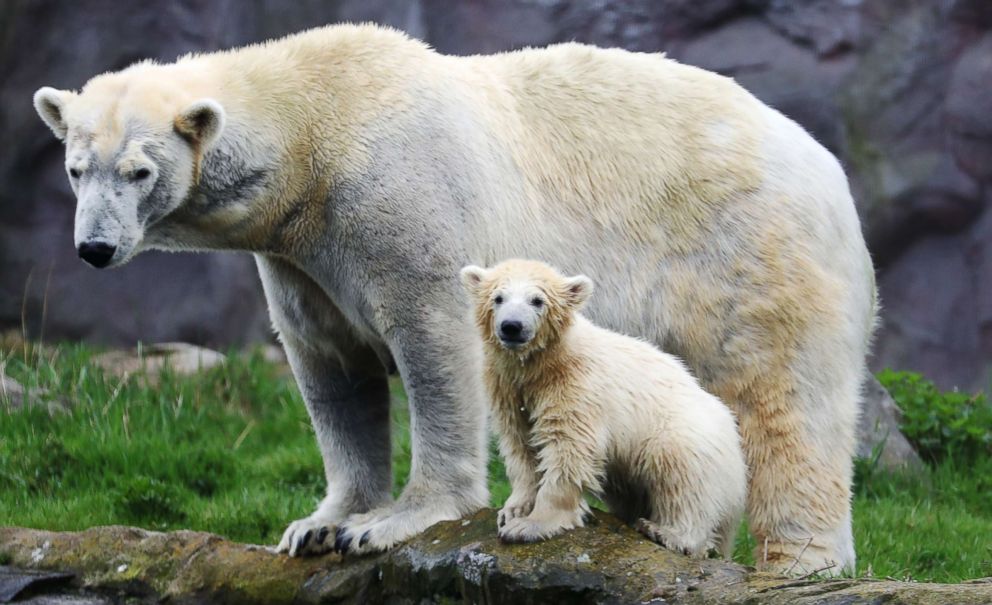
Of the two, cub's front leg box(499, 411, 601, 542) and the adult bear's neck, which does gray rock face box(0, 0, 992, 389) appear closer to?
the adult bear's neck

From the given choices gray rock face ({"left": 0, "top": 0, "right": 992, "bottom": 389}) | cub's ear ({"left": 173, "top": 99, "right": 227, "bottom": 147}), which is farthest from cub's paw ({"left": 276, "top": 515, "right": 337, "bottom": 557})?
gray rock face ({"left": 0, "top": 0, "right": 992, "bottom": 389})

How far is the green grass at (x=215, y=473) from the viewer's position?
6277 millimetres

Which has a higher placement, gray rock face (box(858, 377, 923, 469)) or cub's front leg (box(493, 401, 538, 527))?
cub's front leg (box(493, 401, 538, 527))

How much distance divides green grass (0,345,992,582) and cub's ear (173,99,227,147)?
217 centimetres

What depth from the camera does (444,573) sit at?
170 inches

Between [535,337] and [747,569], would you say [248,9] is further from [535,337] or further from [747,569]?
[747,569]

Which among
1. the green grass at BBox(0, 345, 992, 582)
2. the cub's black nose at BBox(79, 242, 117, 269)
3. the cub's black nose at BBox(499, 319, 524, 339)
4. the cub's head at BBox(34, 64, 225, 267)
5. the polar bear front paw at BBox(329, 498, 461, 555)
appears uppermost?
the cub's head at BBox(34, 64, 225, 267)

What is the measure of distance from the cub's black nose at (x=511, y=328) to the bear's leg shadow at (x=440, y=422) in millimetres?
912

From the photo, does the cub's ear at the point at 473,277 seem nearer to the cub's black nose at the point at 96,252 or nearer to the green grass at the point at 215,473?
the cub's black nose at the point at 96,252

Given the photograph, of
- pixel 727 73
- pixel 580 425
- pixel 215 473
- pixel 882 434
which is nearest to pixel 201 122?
pixel 580 425

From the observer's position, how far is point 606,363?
441 cm

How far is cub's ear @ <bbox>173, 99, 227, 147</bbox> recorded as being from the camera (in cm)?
471

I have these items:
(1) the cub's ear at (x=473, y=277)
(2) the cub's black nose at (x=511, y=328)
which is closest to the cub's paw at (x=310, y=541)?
(1) the cub's ear at (x=473, y=277)

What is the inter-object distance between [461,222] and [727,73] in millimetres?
5351
